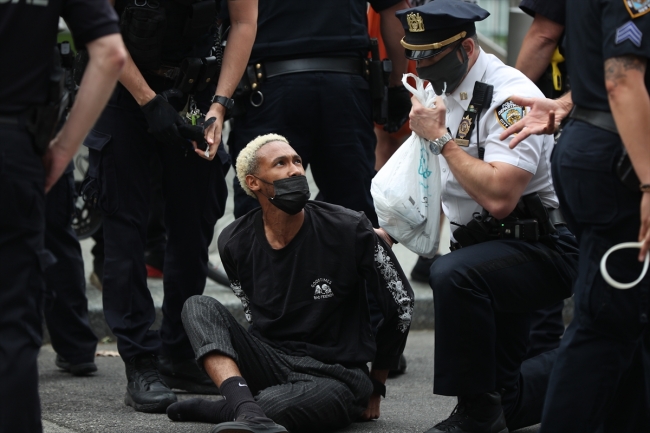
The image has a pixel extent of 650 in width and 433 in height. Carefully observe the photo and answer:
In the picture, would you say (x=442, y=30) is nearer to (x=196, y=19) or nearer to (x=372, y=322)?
(x=196, y=19)

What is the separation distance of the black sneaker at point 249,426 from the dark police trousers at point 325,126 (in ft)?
4.57

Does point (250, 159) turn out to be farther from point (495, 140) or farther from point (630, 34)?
point (630, 34)

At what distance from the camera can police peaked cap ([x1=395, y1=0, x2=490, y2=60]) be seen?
12.8 ft

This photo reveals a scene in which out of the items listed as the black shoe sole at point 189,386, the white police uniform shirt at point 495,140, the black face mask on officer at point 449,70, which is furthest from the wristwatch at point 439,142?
the black shoe sole at point 189,386

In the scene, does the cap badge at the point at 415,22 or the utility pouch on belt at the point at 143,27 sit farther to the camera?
the utility pouch on belt at the point at 143,27

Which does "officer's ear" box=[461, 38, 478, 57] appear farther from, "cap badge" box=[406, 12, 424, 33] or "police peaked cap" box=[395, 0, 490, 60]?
"cap badge" box=[406, 12, 424, 33]

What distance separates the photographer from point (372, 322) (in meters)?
4.64

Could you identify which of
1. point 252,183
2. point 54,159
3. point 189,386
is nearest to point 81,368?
point 189,386

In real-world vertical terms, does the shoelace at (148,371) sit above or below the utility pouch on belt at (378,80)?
below

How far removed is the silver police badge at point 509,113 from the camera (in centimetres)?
373

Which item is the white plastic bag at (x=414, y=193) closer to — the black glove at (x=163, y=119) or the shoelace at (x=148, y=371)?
the black glove at (x=163, y=119)

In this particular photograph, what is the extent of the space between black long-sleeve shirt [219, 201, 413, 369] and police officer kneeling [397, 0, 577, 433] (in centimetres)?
31

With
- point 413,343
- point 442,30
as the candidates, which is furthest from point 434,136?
point 413,343

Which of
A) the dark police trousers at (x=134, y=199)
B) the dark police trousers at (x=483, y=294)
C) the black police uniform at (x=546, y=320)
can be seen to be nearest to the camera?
the dark police trousers at (x=483, y=294)
